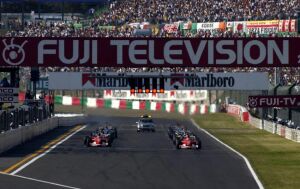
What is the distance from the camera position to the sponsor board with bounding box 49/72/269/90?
46.9 meters

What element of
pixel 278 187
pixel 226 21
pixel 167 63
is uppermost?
pixel 226 21

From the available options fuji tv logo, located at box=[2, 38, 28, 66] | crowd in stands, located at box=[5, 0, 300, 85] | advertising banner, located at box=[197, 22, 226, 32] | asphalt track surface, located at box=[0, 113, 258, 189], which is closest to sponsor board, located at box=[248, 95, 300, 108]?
asphalt track surface, located at box=[0, 113, 258, 189]

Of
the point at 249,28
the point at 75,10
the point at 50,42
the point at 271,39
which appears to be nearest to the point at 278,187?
the point at 271,39

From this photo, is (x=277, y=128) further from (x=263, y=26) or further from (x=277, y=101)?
(x=263, y=26)

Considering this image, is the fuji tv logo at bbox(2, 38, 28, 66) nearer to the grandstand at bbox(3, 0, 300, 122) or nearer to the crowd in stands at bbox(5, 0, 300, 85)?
the grandstand at bbox(3, 0, 300, 122)

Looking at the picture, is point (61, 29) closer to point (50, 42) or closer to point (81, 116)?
point (81, 116)

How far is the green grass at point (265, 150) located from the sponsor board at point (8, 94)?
9939mm

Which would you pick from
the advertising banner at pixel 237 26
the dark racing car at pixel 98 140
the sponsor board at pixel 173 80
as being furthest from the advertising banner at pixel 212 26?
the dark racing car at pixel 98 140

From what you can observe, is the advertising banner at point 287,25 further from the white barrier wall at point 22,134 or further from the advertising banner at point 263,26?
the white barrier wall at point 22,134

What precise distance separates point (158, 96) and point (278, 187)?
74.7 m

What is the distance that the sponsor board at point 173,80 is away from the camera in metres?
46.9

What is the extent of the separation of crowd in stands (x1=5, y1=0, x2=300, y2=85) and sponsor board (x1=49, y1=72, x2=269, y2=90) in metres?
25.4

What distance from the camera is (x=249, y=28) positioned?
85312mm

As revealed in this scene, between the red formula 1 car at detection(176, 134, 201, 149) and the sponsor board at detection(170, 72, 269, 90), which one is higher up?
the sponsor board at detection(170, 72, 269, 90)
